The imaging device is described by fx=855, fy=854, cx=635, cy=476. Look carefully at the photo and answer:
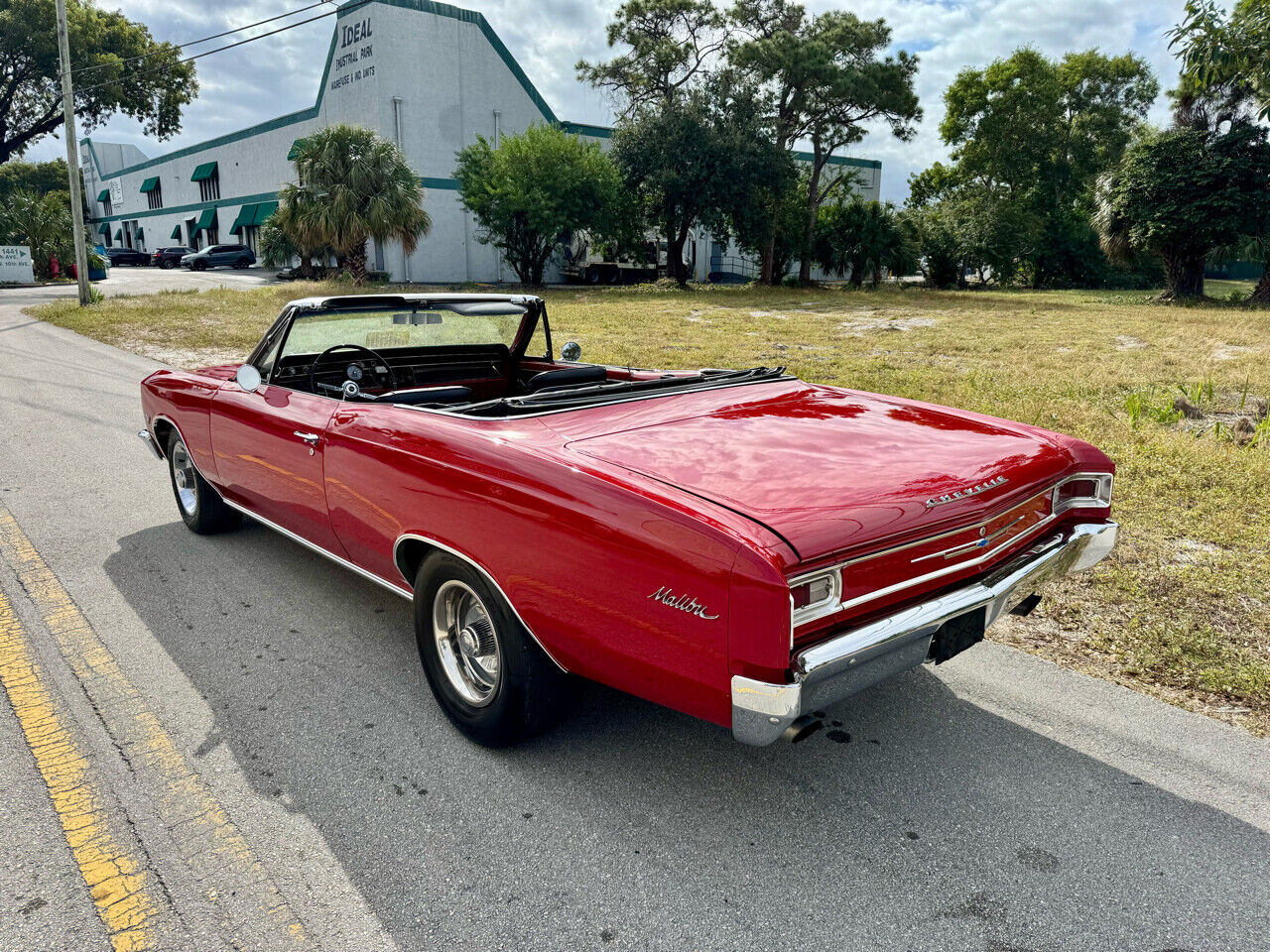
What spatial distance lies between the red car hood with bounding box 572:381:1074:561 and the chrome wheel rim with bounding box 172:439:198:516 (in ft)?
10.3

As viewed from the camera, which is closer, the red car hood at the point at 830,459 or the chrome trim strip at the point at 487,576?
the red car hood at the point at 830,459

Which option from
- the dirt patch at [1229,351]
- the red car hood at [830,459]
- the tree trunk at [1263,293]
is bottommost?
the dirt patch at [1229,351]

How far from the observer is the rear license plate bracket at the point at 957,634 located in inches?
97.2

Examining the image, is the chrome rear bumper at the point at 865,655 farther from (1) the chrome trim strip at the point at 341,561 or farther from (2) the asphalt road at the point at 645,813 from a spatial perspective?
(1) the chrome trim strip at the point at 341,561

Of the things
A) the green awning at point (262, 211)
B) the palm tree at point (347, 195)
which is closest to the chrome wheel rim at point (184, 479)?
the palm tree at point (347, 195)

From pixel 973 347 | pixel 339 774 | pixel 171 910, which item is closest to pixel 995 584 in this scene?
pixel 339 774

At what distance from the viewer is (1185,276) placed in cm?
2723

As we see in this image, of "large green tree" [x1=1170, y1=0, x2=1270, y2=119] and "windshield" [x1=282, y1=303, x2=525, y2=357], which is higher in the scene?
"large green tree" [x1=1170, y1=0, x2=1270, y2=119]

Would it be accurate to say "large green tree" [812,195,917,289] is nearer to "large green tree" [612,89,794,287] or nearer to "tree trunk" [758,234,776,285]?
"tree trunk" [758,234,776,285]

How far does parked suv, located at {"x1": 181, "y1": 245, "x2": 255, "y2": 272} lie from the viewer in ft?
144

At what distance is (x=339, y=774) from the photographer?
275cm

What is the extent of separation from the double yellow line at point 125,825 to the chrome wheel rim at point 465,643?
809 mm

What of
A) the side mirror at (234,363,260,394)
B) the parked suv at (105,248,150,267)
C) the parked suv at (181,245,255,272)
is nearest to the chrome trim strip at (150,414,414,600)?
the side mirror at (234,363,260,394)

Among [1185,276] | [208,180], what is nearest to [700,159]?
[1185,276]
